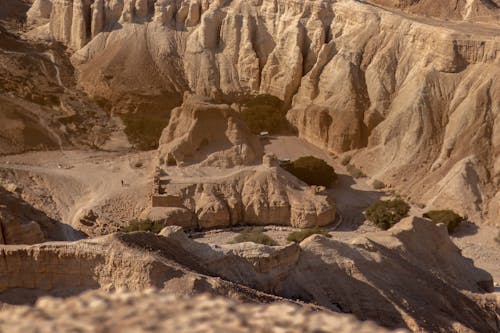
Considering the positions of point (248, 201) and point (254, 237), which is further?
point (248, 201)

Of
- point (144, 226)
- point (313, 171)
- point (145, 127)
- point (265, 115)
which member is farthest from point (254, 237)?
point (265, 115)

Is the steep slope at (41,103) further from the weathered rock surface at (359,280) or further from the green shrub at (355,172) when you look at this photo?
the weathered rock surface at (359,280)

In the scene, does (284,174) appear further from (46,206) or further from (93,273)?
(93,273)

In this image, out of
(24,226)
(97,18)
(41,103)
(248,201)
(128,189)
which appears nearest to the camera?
(24,226)

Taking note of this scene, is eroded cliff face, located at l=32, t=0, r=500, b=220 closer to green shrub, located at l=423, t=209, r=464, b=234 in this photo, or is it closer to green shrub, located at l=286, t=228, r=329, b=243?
green shrub, located at l=423, t=209, r=464, b=234

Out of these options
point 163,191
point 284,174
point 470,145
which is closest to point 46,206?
point 163,191

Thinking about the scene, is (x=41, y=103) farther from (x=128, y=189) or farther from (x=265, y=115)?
(x=128, y=189)
